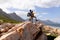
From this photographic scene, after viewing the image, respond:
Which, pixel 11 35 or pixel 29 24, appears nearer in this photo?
pixel 11 35

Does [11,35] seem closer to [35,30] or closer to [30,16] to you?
[35,30]

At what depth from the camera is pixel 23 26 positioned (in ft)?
262

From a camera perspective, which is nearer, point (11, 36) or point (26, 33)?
point (11, 36)

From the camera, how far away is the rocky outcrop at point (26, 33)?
71.8 m

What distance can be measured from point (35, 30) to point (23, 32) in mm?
10787

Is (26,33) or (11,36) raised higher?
(11,36)

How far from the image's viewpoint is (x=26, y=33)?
266ft

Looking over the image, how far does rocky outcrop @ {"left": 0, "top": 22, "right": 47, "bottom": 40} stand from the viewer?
7185 centimetres

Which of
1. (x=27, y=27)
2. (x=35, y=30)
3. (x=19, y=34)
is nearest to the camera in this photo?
(x=19, y=34)

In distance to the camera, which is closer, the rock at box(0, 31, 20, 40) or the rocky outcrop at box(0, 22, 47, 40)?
the rock at box(0, 31, 20, 40)

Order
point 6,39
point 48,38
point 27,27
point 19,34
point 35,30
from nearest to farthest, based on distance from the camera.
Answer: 1. point 6,39
2. point 19,34
3. point 27,27
4. point 35,30
5. point 48,38

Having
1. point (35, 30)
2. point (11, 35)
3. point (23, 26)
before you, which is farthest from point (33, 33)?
point (11, 35)

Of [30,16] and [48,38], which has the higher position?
[30,16]

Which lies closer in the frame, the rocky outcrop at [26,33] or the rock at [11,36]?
the rock at [11,36]
